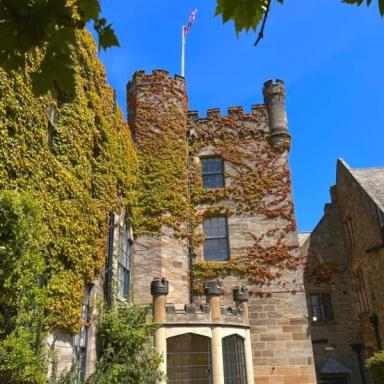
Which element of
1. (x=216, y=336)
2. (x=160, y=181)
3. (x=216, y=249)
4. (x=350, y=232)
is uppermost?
(x=160, y=181)

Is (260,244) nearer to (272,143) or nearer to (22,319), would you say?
(272,143)

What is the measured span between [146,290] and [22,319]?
8230 millimetres

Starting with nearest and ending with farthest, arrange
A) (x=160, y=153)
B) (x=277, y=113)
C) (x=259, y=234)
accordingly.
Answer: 1. (x=259, y=234)
2. (x=160, y=153)
3. (x=277, y=113)

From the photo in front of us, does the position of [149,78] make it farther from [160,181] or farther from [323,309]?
[323,309]

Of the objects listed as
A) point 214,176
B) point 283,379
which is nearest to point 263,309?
point 283,379

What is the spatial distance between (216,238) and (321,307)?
7.47 m

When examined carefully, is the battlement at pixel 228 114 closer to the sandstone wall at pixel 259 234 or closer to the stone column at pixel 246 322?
the sandstone wall at pixel 259 234

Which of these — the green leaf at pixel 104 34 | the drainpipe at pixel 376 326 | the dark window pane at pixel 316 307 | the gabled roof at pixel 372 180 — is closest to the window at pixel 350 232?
the gabled roof at pixel 372 180

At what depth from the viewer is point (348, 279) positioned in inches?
843

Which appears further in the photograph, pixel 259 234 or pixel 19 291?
pixel 259 234

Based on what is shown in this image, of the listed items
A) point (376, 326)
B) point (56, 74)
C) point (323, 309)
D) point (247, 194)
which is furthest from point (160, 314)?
point (323, 309)

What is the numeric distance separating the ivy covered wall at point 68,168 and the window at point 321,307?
12.0 metres

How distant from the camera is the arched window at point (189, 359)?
11.7 metres

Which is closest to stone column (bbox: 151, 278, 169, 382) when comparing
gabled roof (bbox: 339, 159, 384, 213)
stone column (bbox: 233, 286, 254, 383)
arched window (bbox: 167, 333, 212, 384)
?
arched window (bbox: 167, 333, 212, 384)
